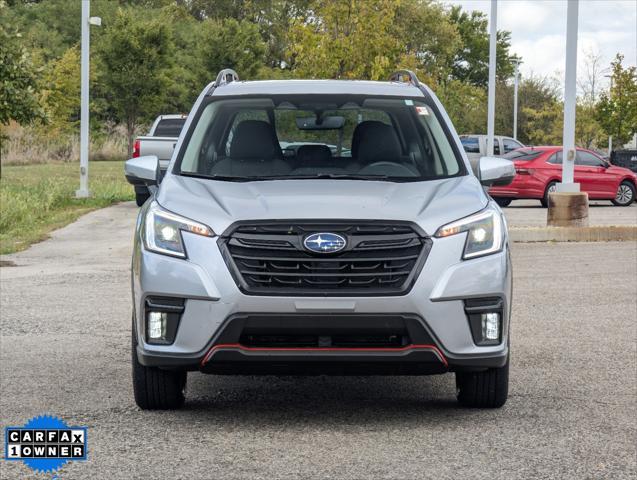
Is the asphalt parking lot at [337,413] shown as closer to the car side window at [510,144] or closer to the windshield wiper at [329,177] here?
the windshield wiper at [329,177]

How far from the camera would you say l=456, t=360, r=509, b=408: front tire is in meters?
6.59

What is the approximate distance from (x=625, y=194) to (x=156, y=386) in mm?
24541

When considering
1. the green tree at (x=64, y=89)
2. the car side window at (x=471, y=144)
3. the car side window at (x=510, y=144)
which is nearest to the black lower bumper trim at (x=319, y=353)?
the car side window at (x=471, y=144)

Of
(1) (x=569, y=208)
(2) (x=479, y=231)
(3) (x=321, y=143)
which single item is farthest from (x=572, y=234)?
(2) (x=479, y=231)

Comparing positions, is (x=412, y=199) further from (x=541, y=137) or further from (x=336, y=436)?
(x=541, y=137)

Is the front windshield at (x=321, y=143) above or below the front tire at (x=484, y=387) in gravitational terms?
above

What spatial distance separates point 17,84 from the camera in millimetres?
25547

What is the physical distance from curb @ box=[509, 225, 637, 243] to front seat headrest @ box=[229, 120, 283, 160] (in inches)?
439

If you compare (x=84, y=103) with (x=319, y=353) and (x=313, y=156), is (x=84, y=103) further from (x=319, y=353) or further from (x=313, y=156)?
(x=319, y=353)

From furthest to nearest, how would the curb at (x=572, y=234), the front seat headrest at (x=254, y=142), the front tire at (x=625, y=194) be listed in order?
the front tire at (x=625, y=194) → the curb at (x=572, y=234) → the front seat headrest at (x=254, y=142)

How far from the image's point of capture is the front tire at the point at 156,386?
648cm

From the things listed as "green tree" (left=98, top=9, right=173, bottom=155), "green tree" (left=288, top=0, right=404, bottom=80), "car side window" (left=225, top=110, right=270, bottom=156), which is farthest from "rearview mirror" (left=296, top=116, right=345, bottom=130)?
"green tree" (left=98, top=9, right=173, bottom=155)

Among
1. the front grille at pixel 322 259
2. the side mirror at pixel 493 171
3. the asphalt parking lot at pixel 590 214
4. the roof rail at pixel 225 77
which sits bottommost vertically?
the asphalt parking lot at pixel 590 214

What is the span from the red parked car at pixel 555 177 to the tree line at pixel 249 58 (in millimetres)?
10182
